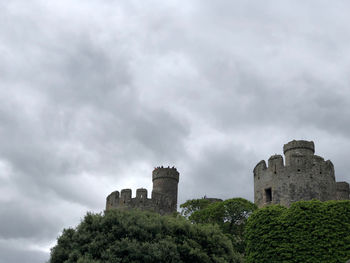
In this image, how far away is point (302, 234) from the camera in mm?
26281

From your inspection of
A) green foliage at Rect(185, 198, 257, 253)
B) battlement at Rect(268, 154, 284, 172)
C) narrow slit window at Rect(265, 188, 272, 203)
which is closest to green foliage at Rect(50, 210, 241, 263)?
green foliage at Rect(185, 198, 257, 253)

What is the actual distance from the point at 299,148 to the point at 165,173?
1817cm

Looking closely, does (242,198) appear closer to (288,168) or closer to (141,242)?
(288,168)

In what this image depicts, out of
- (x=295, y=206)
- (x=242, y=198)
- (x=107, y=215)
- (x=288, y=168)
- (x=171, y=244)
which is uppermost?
(x=288, y=168)

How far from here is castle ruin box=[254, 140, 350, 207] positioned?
37250 mm

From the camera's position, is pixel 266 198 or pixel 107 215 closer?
pixel 107 215

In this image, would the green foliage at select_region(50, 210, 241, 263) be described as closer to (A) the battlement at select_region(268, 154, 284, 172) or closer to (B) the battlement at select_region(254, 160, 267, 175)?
(A) the battlement at select_region(268, 154, 284, 172)

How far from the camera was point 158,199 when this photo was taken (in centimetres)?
4719

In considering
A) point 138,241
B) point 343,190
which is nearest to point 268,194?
point 343,190

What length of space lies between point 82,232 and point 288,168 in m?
23.1

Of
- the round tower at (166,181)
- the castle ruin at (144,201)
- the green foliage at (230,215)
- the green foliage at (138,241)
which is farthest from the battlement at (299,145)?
the green foliage at (138,241)

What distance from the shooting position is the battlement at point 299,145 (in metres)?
39.8

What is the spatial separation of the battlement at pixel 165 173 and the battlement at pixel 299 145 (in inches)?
654

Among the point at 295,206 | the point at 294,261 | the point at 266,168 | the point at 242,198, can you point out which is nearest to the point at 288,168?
the point at 266,168
